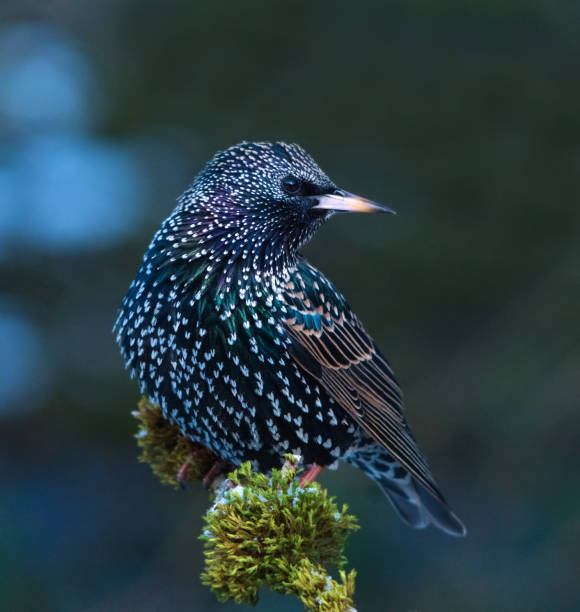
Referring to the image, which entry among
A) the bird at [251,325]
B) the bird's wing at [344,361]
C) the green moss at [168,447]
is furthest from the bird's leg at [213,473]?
the bird's wing at [344,361]

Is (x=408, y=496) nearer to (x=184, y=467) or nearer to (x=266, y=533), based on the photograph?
(x=184, y=467)

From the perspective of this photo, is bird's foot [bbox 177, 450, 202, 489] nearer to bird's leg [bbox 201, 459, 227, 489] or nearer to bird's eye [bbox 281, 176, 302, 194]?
bird's leg [bbox 201, 459, 227, 489]

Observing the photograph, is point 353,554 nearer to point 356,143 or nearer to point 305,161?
point 356,143

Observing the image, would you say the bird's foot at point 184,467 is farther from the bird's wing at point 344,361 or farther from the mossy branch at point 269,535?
the mossy branch at point 269,535

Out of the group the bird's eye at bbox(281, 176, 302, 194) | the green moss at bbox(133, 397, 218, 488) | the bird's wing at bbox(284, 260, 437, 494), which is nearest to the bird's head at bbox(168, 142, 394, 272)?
the bird's eye at bbox(281, 176, 302, 194)

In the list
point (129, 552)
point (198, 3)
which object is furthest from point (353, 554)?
Result: point (198, 3)
